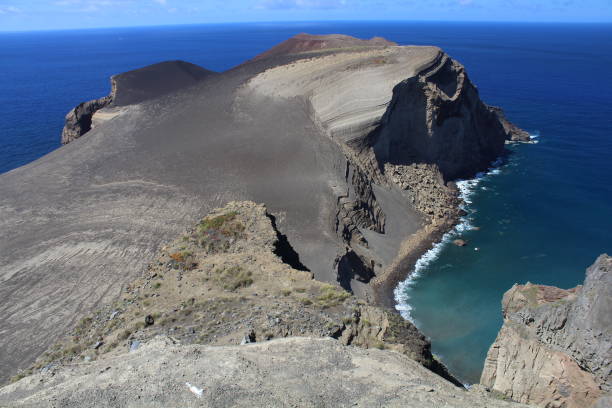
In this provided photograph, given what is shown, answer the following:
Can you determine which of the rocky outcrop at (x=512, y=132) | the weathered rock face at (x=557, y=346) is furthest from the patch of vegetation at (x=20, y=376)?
the rocky outcrop at (x=512, y=132)

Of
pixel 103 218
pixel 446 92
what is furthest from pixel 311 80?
pixel 103 218

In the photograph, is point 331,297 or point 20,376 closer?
point 20,376

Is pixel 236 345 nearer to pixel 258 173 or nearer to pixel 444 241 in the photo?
pixel 258 173

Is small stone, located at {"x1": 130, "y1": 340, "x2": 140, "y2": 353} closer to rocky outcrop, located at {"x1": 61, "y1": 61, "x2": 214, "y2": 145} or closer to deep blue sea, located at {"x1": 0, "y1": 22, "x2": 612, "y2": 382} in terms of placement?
deep blue sea, located at {"x1": 0, "y1": 22, "x2": 612, "y2": 382}

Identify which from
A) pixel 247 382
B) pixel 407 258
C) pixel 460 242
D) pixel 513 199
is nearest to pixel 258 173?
pixel 407 258

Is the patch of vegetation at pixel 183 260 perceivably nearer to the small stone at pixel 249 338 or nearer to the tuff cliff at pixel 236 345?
the tuff cliff at pixel 236 345

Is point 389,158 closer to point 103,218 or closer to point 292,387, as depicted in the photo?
point 103,218
